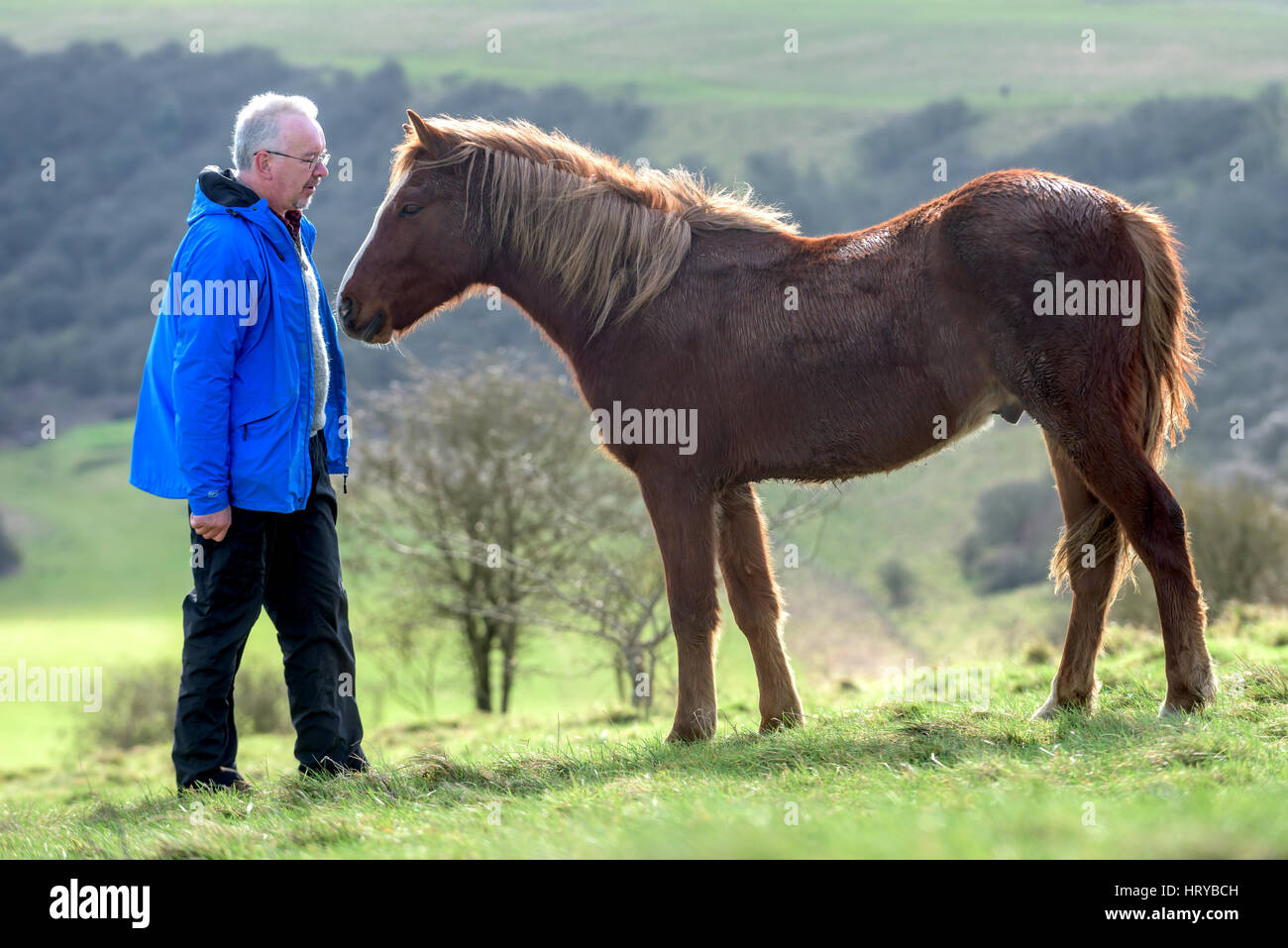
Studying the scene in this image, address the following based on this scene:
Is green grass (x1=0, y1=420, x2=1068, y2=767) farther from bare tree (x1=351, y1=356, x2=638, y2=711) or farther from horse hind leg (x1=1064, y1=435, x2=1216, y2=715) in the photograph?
horse hind leg (x1=1064, y1=435, x2=1216, y2=715)

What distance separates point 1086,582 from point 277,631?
12.6 feet

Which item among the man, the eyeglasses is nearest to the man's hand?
the man

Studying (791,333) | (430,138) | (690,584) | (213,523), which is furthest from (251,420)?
(791,333)

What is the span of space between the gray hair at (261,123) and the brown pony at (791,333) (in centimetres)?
61

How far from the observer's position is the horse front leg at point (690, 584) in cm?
496

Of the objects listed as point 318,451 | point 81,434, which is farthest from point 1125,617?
point 81,434

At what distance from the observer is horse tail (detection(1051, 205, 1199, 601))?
4.56 metres

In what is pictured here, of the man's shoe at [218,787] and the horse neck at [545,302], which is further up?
the horse neck at [545,302]

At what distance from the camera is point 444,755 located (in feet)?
15.6

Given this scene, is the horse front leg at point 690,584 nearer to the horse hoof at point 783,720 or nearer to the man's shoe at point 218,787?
the horse hoof at point 783,720

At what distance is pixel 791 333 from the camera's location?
481 cm
